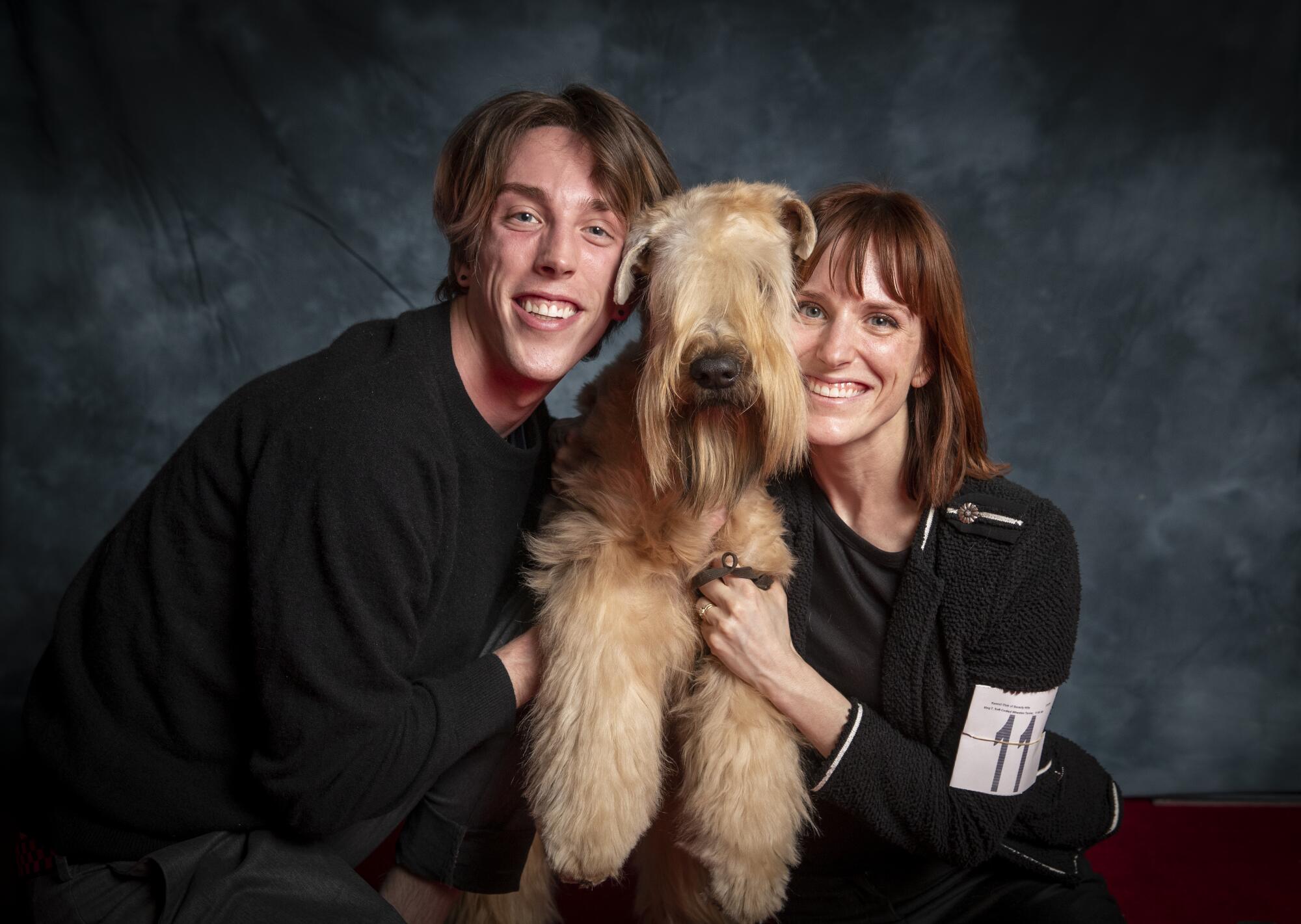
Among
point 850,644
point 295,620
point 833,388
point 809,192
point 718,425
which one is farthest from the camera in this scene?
point 809,192

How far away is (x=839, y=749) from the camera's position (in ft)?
7.20

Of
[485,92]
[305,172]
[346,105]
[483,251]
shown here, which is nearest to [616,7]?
[485,92]

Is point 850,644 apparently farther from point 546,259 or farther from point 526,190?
point 526,190

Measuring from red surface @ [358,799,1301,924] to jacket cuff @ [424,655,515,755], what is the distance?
45.0 inches

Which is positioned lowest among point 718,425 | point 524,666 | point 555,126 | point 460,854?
point 460,854

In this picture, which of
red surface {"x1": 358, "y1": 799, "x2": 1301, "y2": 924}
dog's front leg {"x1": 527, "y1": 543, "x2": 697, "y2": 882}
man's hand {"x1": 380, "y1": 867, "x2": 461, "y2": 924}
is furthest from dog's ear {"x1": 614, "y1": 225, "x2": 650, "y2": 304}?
red surface {"x1": 358, "y1": 799, "x2": 1301, "y2": 924}

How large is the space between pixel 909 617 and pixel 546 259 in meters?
1.18

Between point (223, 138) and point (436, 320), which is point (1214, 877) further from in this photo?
point (223, 138)

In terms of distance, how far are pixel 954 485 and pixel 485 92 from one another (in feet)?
8.02

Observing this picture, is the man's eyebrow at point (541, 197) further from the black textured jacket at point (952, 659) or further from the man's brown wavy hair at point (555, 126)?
the black textured jacket at point (952, 659)

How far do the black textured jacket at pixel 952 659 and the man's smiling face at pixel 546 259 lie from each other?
83 centimetres

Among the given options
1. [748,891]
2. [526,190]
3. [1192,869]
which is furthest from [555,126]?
[1192,869]

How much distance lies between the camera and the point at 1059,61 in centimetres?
365

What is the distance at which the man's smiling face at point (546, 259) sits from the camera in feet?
7.14
